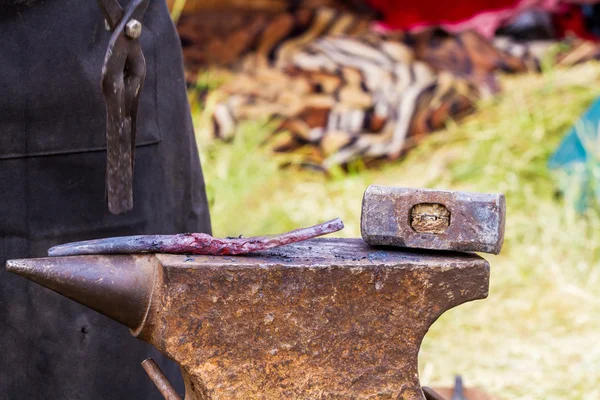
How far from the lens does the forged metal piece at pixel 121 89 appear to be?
1305 millimetres

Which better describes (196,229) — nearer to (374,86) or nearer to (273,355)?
(273,355)

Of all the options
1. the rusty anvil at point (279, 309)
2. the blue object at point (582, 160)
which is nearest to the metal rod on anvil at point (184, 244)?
the rusty anvil at point (279, 309)

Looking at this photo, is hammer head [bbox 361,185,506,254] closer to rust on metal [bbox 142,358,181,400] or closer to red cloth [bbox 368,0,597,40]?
rust on metal [bbox 142,358,181,400]

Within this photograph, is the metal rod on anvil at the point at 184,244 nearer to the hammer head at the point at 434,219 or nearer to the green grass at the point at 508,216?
the hammer head at the point at 434,219

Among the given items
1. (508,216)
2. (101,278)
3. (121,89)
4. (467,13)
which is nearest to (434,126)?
(508,216)

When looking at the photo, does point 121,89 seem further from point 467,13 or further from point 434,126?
point 467,13

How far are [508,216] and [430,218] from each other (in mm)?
2794

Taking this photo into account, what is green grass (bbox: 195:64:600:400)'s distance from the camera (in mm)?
2986

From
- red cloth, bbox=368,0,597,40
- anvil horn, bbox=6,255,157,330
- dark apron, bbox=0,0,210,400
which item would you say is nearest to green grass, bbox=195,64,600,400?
red cloth, bbox=368,0,597,40

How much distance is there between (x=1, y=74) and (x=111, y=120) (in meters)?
0.26

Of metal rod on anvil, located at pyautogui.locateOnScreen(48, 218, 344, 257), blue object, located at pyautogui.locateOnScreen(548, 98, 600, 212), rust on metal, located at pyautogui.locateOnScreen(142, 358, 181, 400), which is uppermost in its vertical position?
blue object, located at pyautogui.locateOnScreen(548, 98, 600, 212)

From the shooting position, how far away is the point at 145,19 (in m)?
1.66

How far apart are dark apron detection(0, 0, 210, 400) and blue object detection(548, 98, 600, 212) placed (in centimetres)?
279

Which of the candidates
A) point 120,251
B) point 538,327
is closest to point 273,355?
point 120,251
